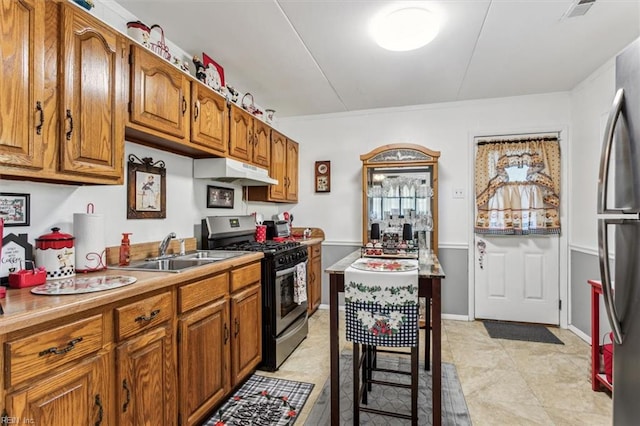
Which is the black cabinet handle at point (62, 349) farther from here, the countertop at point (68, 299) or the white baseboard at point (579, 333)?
the white baseboard at point (579, 333)

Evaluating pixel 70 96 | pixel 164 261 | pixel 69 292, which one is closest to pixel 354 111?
pixel 164 261

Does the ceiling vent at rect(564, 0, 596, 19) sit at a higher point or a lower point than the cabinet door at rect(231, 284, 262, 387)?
higher

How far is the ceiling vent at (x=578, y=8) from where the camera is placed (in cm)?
203

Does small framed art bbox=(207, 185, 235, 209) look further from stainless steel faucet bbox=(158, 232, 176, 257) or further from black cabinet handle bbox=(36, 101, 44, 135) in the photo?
black cabinet handle bbox=(36, 101, 44, 135)

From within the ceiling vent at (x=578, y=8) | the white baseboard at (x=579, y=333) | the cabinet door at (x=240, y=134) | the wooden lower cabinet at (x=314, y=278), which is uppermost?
the ceiling vent at (x=578, y=8)

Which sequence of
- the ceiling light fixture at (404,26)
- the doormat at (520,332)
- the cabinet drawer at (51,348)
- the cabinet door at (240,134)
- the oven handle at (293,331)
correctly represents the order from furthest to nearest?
the doormat at (520,332), the cabinet door at (240,134), the oven handle at (293,331), the ceiling light fixture at (404,26), the cabinet drawer at (51,348)

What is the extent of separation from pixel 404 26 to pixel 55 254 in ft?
7.96

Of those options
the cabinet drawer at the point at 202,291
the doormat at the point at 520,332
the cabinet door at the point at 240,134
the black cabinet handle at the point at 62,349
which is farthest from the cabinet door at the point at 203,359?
the doormat at the point at 520,332

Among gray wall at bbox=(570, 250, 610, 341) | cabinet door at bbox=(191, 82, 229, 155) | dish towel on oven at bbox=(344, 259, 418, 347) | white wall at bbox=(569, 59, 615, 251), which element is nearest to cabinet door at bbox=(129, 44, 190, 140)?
cabinet door at bbox=(191, 82, 229, 155)

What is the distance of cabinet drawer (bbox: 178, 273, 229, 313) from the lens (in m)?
1.74

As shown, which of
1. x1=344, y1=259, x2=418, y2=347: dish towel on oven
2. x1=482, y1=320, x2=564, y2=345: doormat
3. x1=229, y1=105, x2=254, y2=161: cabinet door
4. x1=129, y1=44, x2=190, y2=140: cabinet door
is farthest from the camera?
x1=482, y1=320, x2=564, y2=345: doormat

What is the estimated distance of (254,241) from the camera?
3.48 meters

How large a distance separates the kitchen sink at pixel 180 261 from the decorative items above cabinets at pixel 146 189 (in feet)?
1.09

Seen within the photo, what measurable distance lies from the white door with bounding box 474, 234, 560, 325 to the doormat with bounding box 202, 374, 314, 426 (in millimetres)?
2486
